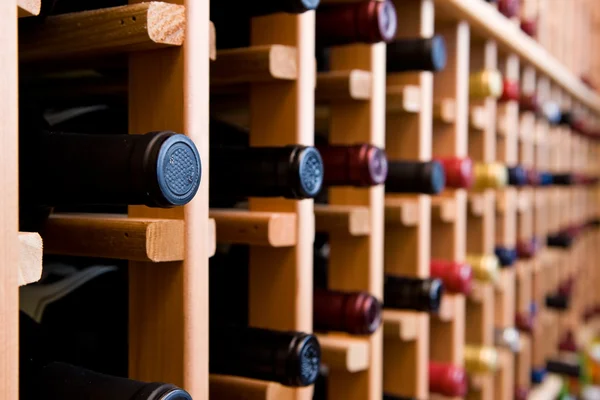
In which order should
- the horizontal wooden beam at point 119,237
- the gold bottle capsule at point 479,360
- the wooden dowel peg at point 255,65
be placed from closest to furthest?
the horizontal wooden beam at point 119,237 < the wooden dowel peg at point 255,65 < the gold bottle capsule at point 479,360

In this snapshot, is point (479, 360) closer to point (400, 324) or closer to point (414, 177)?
point (400, 324)

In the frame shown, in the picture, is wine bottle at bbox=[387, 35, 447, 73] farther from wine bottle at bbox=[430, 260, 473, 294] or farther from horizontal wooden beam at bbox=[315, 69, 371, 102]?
wine bottle at bbox=[430, 260, 473, 294]

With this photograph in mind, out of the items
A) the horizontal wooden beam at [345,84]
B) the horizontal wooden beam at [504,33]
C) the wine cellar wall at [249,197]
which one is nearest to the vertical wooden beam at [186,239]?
the wine cellar wall at [249,197]

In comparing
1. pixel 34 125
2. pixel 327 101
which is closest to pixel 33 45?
pixel 34 125

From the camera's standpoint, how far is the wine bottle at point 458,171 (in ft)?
2.88

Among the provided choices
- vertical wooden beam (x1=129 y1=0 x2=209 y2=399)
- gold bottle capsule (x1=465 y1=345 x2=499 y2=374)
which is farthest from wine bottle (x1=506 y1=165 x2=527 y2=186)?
vertical wooden beam (x1=129 y1=0 x2=209 y2=399)

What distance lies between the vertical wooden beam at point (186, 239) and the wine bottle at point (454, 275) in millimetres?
480

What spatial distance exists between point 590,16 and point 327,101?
158cm

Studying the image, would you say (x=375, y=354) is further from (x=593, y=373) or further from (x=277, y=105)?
(x=593, y=373)

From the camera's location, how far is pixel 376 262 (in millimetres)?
743

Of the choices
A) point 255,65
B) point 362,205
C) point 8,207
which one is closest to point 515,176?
point 362,205

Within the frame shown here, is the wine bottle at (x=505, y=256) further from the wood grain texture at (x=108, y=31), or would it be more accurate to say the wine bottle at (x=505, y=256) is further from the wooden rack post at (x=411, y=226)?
the wood grain texture at (x=108, y=31)

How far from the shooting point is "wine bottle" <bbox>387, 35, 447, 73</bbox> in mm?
757

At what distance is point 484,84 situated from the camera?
990 mm
